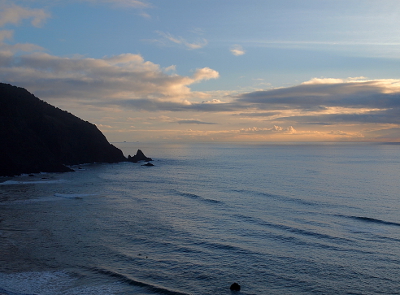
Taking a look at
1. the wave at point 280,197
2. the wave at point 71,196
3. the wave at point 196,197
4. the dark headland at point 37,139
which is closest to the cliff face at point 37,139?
the dark headland at point 37,139

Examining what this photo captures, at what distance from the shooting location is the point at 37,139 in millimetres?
84750

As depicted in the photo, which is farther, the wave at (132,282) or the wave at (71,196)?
the wave at (71,196)

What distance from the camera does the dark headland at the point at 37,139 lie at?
76.9 metres

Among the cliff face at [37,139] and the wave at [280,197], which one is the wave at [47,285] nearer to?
the wave at [280,197]

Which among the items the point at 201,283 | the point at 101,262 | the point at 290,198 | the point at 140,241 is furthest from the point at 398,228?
the point at 101,262

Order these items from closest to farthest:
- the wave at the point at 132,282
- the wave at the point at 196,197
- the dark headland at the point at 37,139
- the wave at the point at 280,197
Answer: the wave at the point at 132,282 < the wave at the point at 280,197 < the wave at the point at 196,197 < the dark headland at the point at 37,139

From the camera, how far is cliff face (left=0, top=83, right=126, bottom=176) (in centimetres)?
7694

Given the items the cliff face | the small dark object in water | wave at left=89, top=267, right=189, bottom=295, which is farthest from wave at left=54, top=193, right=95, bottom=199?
the small dark object in water

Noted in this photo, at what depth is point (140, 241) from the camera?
25781 mm

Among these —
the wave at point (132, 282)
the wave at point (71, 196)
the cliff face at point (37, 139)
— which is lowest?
the wave at point (132, 282)

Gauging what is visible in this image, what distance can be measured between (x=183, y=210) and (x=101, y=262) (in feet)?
56.7

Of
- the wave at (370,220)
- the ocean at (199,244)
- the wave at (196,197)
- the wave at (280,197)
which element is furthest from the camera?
the wave at (196,197)

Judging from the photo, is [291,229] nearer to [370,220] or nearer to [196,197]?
[370,220]

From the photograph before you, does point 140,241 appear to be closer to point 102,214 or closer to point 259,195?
point 102,214
